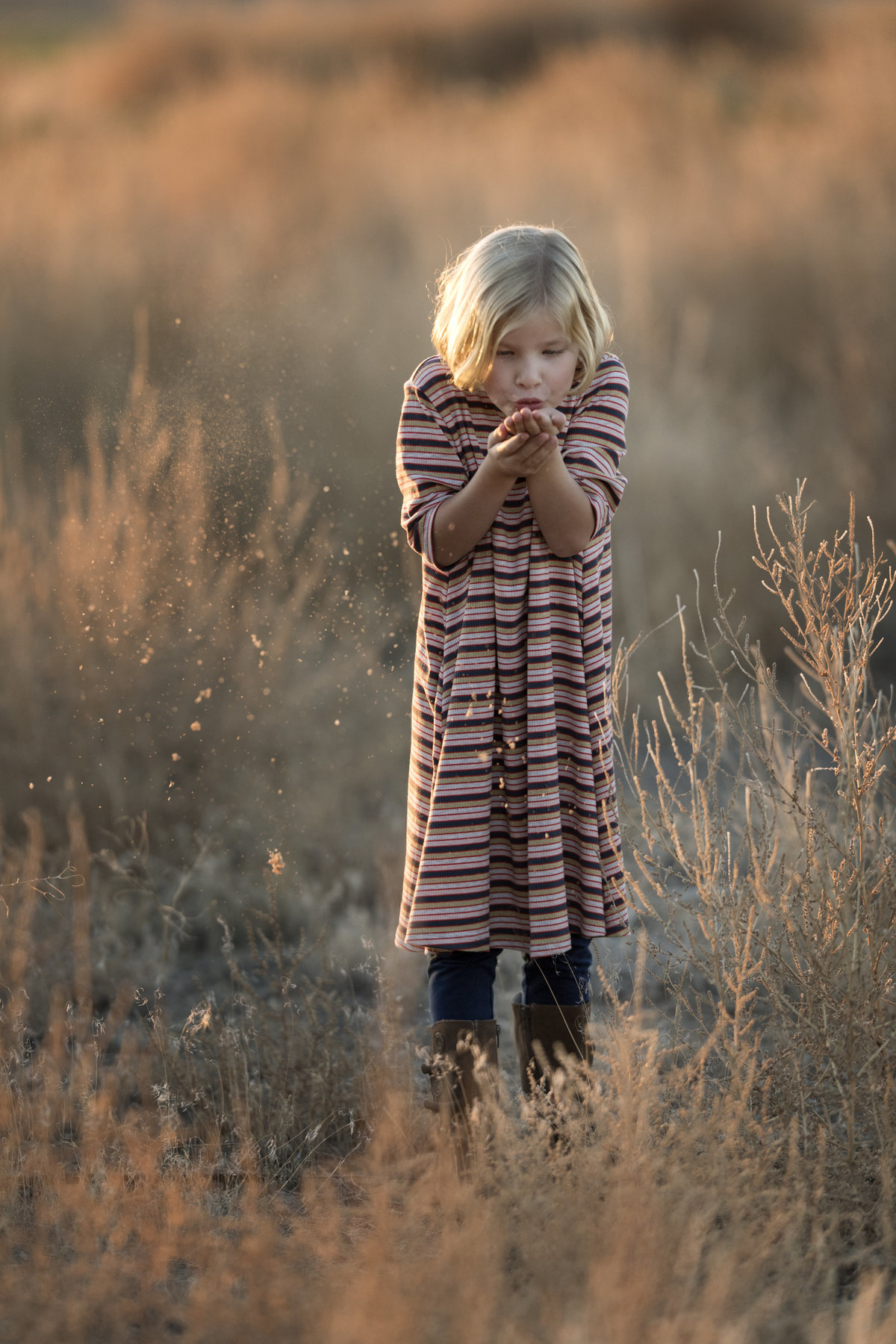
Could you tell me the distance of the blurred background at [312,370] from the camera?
3131 millimetres

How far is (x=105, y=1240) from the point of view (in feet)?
5.35

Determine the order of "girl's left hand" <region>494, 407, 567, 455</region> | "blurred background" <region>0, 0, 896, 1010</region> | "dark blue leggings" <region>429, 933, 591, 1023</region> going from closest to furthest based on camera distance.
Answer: "girl's left hand" <region>494, 407, 567, 455</region>, "dark blue leggings" <region>429, 933, 591, 1023</region>, "blurred background" <region>0, 0, 896, 1010</region>

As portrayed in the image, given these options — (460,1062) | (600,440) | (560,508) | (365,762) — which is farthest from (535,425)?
(365,762)

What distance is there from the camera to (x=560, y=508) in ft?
5.16

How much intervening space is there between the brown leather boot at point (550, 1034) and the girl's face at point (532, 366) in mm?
868

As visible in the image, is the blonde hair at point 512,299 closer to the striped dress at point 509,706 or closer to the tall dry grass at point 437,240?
the striped dress at point 509,706

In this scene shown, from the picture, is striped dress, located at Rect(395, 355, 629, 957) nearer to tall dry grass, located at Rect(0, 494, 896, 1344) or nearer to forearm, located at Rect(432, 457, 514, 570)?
forearm, located at Rect(432, 457, 514, 570)

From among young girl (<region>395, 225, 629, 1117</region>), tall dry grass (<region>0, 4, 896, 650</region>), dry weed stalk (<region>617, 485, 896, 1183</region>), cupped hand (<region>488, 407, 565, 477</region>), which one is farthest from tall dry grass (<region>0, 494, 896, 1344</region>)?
tall dry grass (<region>0, 4, 896, 650</region>)

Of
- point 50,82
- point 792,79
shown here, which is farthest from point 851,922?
point 792,79

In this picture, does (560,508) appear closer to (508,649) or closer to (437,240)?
(508,649)

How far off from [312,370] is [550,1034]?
11.2 ft

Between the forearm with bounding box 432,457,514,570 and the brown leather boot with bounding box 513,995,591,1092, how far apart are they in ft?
2.22

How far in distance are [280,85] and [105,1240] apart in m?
9.78

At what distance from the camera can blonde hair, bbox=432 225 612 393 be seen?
160cm
